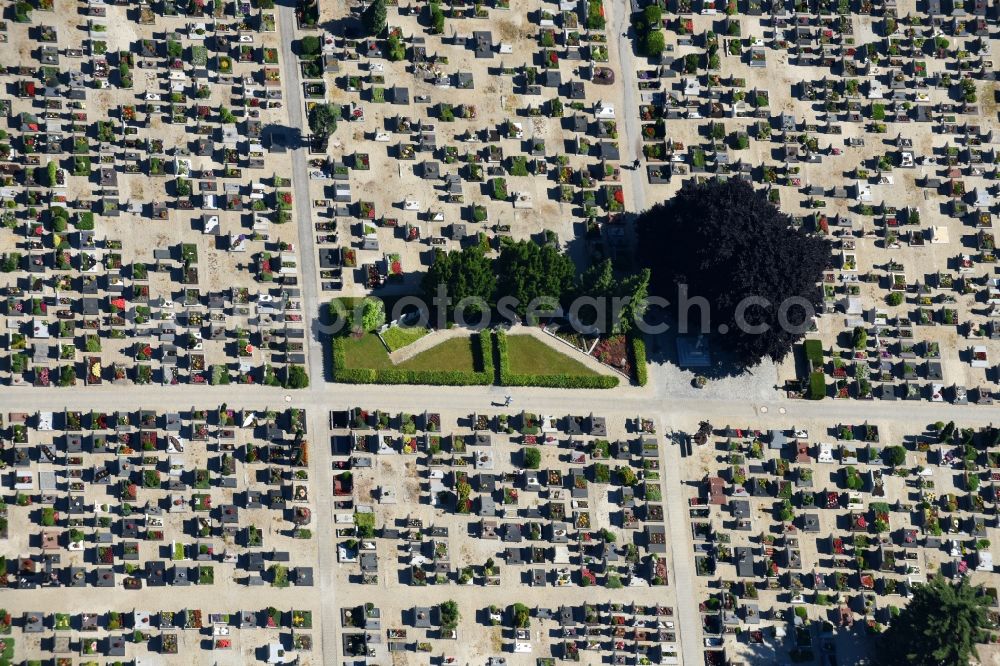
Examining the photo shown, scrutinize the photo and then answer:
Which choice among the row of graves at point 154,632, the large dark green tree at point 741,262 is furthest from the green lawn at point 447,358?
the row of graves at point 154,632

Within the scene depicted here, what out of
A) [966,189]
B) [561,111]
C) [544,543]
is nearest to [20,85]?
[561,111]

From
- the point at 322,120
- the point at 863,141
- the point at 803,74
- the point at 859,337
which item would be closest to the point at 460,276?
the point at 322,120

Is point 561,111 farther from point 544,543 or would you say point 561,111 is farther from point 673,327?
point 544,543

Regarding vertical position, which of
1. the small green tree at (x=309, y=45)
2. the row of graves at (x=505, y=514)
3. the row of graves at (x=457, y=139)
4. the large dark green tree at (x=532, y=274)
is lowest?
the row of graves at (x=505, y=514)

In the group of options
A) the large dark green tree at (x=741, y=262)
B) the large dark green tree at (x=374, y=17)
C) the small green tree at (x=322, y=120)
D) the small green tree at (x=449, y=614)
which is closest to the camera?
the small green tree at (x=449, y=614)

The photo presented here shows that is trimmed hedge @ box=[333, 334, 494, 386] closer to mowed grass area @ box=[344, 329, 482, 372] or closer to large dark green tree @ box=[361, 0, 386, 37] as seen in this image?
mowed grass area @ box=[344, 329, 482, 372]

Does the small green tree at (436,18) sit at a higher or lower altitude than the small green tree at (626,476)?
higher

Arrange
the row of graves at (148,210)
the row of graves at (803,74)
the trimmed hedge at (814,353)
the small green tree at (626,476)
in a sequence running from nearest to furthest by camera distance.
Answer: the row of graves at (148,210)
the small green tree at (626,476)
the trimmed hedge at (814,353)
the row of graves at (803,74)

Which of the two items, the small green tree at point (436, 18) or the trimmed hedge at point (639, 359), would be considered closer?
the trimmed hedge at point (639, 359)

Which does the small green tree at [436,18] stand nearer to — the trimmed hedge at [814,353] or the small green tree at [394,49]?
the small green tree at [394,49]
